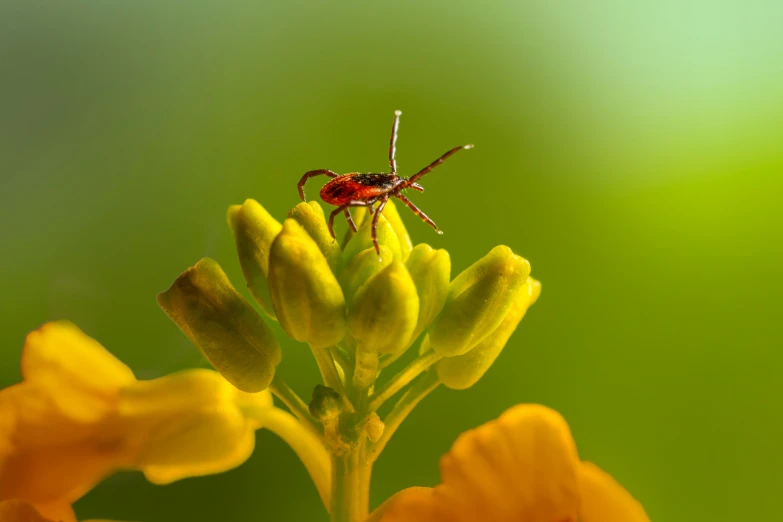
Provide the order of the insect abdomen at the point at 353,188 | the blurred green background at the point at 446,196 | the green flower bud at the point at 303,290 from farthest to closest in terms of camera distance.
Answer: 1. the blurred green background at the point at 446,196
2. the insect abdomen at the point at 353,188
3. the green flower bud at the point at 303,290

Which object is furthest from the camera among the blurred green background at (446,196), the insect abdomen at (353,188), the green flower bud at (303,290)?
the blurred green background at (446,196)

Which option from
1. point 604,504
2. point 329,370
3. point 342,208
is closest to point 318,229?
point 342,208

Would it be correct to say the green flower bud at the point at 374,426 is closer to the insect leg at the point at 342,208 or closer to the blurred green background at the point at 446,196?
the insect leg at the point at 342,208

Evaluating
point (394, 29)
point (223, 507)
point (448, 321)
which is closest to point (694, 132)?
point (394, 29)

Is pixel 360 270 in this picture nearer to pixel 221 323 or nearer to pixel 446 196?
pixel 221 323

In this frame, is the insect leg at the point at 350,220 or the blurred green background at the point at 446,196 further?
the blurred green background at the point at 446,196

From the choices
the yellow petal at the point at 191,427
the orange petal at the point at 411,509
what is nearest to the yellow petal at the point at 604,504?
the orange petal at the point at 411,509

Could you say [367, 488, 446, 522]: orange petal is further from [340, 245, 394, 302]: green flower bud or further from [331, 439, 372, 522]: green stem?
[340, 245, 394, 302]: green flower bud

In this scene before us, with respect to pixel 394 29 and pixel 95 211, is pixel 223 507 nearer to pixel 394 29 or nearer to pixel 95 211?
pixel 95 211

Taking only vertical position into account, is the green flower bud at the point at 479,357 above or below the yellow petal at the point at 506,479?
above
